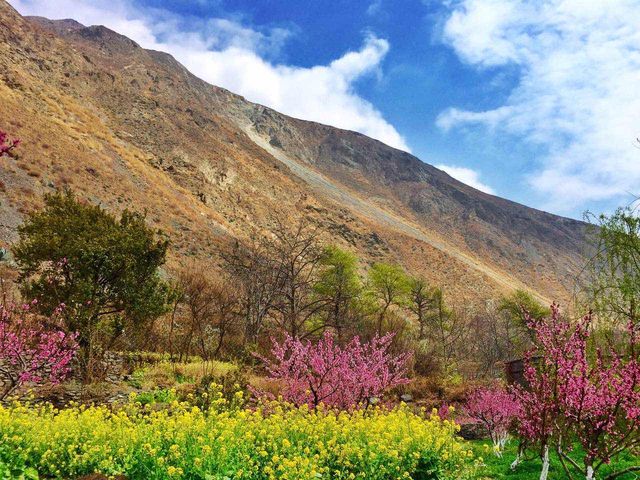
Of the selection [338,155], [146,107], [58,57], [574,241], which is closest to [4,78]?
[58,57]

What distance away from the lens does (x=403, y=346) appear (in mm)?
24625

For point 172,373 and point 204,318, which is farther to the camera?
point 204,318

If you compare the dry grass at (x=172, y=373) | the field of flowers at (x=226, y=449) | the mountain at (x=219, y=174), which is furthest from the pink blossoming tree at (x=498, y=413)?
the mountain at (x=219, y=174)

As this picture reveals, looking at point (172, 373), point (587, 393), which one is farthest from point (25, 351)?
point (587, 393)

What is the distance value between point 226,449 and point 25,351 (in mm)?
7562

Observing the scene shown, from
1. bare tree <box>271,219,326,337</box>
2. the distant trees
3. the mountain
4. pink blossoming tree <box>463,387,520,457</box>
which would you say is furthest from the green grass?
the mountain

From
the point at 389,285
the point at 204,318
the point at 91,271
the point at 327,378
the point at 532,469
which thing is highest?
the point at 389,285

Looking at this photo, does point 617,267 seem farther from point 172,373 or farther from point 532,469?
point 172,373

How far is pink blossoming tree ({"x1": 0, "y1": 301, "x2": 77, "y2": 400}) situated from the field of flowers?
2.33 meters

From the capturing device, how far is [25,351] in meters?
10.8

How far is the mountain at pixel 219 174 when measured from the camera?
42500 mm

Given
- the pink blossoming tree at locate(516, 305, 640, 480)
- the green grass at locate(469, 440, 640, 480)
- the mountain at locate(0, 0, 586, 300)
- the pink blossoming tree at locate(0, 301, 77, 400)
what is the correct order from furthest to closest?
the mountain at locate(0, 0, 586, 300) → the green grass at locate(469, 440, 640, 480) → the pink blossoming tree at locate(0, 301, 77, 400) → the pink blossoming tree at locate(516, 305, 640, 480)

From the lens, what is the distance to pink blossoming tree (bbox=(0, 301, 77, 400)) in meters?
9.27

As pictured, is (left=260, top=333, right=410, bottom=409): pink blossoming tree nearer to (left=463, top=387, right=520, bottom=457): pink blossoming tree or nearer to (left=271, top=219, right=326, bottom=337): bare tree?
(left=271, top=219, right=326, bottom=337): bare tree
